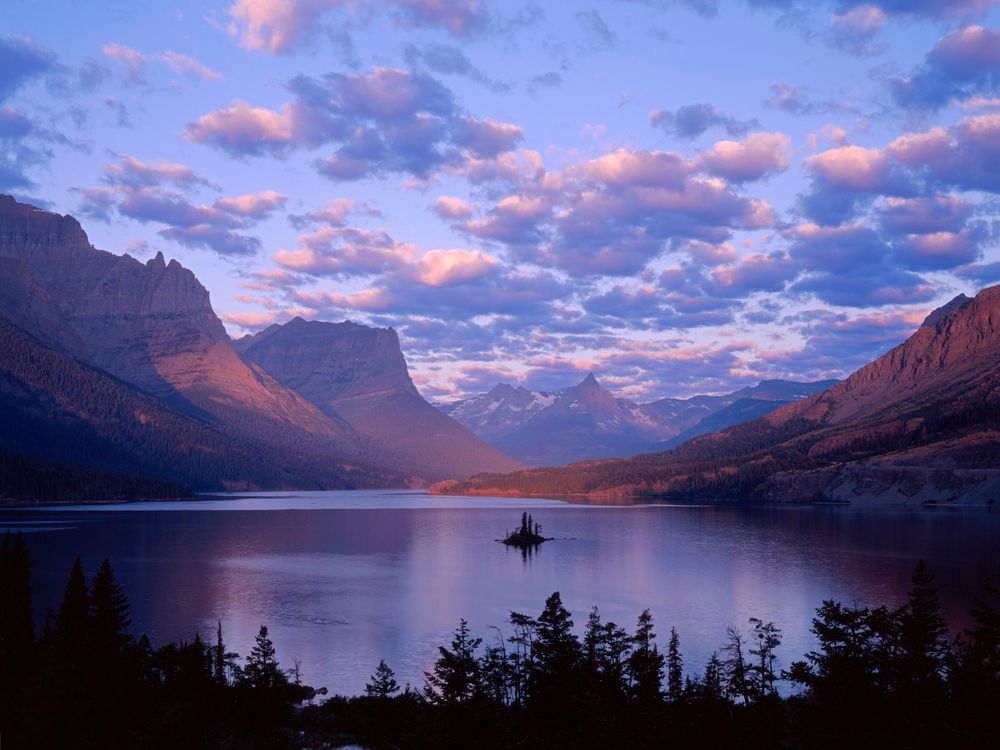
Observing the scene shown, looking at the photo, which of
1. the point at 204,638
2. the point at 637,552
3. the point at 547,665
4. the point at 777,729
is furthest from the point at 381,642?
the point at 637,552

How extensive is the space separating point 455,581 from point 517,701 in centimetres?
7900

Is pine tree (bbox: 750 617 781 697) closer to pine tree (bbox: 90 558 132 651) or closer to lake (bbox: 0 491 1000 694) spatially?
lake (bbox: 0 491 1000 694)

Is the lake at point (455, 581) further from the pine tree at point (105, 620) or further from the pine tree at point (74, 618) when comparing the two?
the pine tree at point (74, 618)

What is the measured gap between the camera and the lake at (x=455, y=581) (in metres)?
86.3

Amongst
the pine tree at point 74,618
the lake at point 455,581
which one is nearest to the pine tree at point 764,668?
the lake at point 455,581

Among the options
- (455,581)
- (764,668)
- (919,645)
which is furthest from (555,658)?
(455,581)

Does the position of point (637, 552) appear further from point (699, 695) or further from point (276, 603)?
point (699, 695)

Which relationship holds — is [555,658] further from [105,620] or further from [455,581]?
[455,581]

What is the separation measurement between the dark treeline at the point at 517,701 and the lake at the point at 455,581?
15.4 metres

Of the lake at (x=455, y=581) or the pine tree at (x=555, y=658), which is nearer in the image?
the pine tree at (x=555, y=658)

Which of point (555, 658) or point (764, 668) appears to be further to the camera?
point (764, 668)

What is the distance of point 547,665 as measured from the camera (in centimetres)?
4719

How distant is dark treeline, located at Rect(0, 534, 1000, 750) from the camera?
125 feet

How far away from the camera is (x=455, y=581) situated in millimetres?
129625
